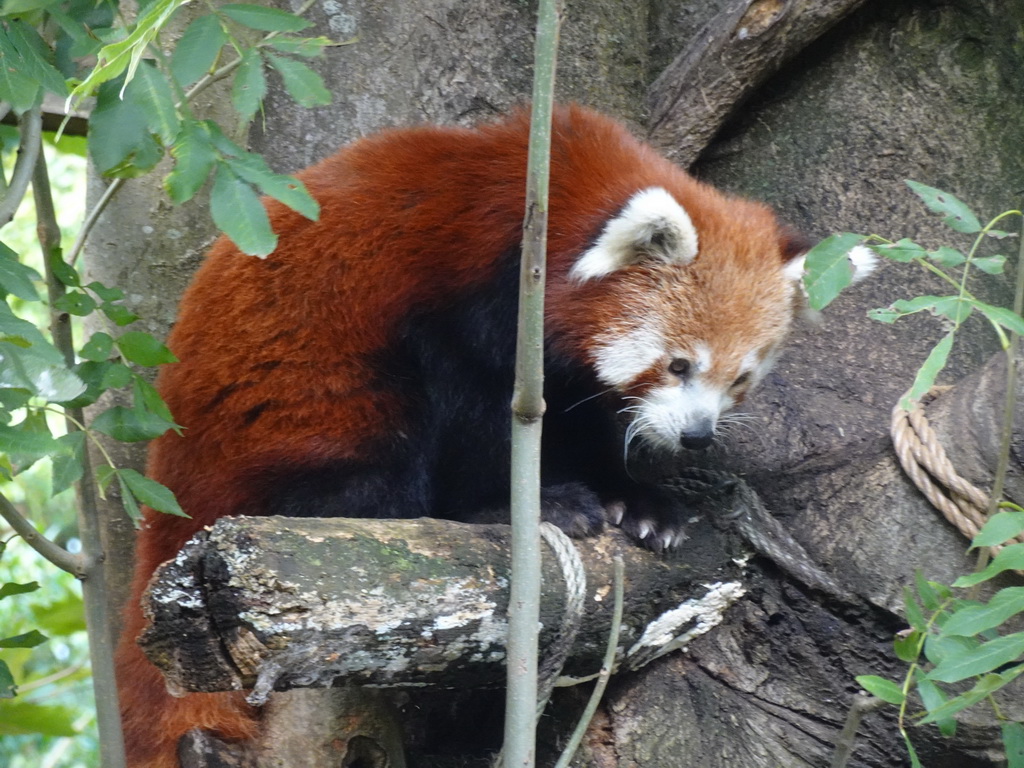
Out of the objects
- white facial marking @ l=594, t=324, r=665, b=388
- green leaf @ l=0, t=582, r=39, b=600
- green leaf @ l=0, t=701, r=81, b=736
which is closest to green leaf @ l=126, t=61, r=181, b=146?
green leaf @ l=0, t=582, r=39, b=600

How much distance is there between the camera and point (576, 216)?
8.46 feet

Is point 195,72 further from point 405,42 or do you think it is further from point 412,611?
point 405,42

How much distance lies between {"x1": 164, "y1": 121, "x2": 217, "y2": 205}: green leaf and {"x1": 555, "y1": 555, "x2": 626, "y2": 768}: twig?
1.09 meters

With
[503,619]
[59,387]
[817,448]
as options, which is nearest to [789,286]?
[817,448]

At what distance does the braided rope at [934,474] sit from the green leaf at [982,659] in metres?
0.56

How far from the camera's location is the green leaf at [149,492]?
193 centimetres

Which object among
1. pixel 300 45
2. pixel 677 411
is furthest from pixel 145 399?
pixel 677 411

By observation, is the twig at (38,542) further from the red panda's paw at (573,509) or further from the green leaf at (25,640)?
the red panda's paw at (573,509)

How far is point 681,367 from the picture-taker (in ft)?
Result: 9.15

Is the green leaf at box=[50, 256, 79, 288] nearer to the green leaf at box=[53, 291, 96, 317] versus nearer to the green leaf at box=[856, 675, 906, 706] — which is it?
the green leaf at box=[53, 291, 96, 317]

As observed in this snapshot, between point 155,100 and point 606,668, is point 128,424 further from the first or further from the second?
point 606,668

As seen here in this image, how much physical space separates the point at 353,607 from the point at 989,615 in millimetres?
1077

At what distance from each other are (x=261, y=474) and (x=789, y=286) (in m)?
1.56

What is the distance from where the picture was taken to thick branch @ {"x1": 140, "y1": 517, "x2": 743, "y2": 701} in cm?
158
